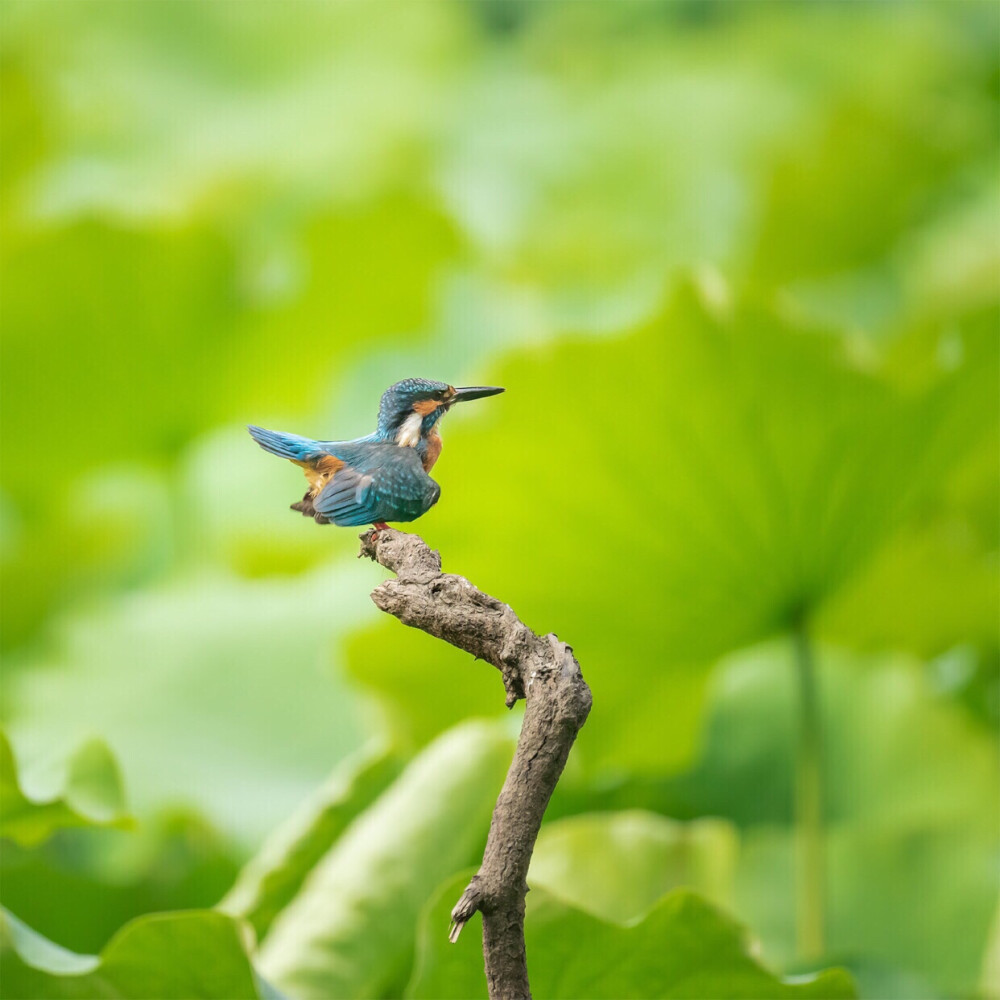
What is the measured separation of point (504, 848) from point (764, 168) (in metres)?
0.87

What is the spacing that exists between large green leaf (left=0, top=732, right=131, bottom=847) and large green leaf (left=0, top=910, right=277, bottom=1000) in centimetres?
4

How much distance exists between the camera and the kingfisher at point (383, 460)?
25cm

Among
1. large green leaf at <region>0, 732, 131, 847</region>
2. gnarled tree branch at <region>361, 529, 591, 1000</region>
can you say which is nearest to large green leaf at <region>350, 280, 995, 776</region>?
large green leaf at <region>0, 732, 131, 847</region>

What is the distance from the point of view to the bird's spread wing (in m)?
0.25

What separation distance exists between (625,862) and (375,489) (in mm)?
296

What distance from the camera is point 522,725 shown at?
0.20m

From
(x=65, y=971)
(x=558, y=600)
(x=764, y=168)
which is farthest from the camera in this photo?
(x=764, y=168)

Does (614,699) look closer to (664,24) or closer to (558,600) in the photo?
(558,600)

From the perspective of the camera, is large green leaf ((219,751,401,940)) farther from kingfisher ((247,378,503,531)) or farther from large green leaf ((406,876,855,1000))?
kingfisher ((247,378,503,531))

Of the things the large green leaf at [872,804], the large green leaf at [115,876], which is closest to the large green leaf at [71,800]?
the large green leaf at [115,876]

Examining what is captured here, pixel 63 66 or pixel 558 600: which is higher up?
pixel 63 66

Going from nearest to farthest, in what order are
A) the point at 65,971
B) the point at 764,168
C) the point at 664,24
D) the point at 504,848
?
the point at 504,848
the point at 65,971
the point at 764,168
the point at 664,24

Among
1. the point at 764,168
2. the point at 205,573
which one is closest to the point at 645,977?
the point at 205,573

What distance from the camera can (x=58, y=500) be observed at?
78 centimetres
